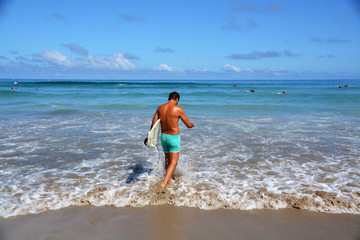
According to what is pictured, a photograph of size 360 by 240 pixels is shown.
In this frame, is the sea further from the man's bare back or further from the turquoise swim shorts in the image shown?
the man's bare back

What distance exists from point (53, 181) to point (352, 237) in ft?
18.1

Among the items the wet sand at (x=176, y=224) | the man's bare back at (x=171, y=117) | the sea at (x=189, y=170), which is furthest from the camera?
the man's bare back at (x=171, y=117)

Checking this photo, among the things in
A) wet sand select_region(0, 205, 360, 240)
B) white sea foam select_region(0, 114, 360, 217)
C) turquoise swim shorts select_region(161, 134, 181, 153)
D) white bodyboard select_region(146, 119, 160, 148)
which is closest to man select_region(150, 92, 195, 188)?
turquoise swim shorts select_region(161, 134, 181, 153)

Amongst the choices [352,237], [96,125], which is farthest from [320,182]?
[96,125]

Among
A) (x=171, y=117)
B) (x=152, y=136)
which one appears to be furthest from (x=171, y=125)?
(x=152, y=136)

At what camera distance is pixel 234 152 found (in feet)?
25.5

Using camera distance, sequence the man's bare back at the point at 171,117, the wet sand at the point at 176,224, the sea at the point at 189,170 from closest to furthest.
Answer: the wet sand at the point at 176,224 → the sea at the point at 189,170 → the man's bare back at the point at 171,117

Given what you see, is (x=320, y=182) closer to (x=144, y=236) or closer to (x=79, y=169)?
(x=144, y=236)

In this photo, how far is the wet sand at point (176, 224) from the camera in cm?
365

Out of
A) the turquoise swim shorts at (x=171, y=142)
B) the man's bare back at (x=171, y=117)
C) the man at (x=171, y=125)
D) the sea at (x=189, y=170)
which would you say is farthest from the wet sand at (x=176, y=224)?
Result: the man's bare back at (x=171, y=117)

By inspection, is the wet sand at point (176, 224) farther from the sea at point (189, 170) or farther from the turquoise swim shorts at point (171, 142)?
the turquoise swim shorts at point (171, 142)

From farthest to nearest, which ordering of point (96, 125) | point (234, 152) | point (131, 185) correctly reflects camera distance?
point (96, 125) < point (234, 152) < point (131, 185)

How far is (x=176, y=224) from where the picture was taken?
394 centimetres

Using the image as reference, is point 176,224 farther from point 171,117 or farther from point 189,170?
point 189,170
